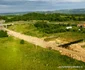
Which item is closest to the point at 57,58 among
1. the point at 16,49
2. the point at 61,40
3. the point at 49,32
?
the point at 16,49

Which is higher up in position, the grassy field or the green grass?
the grassy field

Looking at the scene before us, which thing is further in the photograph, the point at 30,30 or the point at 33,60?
the point at 30,30

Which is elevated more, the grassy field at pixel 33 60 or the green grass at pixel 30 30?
the grassy field at pixel 33 60

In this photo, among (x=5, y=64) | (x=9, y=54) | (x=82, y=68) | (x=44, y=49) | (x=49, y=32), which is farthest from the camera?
(x=49, y=32)

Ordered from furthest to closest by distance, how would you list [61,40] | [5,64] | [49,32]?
1. [49,32]
2. [61,40]
3. [5,64]

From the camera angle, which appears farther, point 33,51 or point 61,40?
point 61,40

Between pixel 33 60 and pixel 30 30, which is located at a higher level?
pixel 33 60

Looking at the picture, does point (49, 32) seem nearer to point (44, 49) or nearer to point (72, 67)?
point (44, 49)

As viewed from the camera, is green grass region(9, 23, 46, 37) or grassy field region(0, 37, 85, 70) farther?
green grass region(9, 23, 46, 37)

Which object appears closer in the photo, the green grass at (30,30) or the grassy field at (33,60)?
the grassy field at (33,60)
